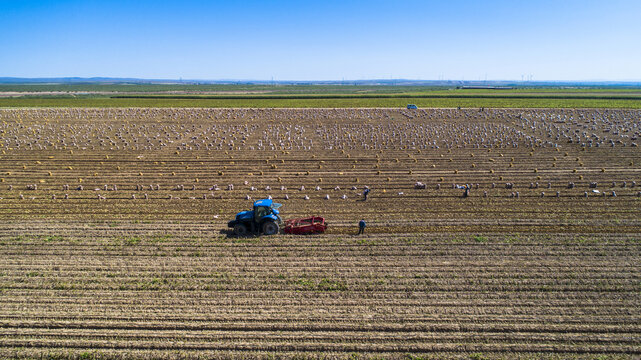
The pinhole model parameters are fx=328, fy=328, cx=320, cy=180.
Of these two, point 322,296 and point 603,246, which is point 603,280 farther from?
point 322,296

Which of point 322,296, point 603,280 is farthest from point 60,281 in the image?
point 603,280

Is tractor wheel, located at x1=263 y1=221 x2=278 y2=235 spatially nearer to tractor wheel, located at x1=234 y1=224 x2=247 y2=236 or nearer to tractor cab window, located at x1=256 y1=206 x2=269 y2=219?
tractor cab window, located at x1=256 y1=206 x2=269 y2=219

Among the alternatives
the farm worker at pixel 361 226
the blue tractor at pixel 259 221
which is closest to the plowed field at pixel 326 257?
the blue tractor at pixel 259 221

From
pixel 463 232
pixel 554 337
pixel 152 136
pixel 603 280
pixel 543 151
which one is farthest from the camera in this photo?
pixel 152 136

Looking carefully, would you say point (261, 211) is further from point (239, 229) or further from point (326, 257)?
point (326, 257)

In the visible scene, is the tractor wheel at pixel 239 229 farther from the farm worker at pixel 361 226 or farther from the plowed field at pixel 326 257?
the farm worker at pixel 361 226

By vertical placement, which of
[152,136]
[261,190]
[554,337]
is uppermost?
[152,136]

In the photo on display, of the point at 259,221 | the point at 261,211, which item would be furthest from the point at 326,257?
the point at 261,211
